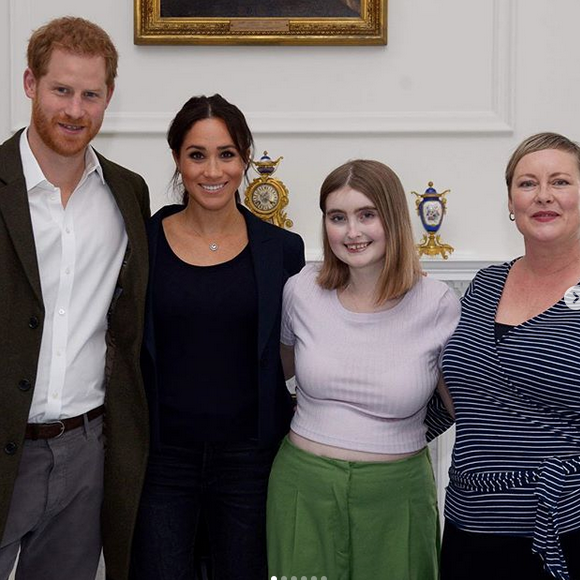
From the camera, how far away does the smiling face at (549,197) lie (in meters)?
1.86

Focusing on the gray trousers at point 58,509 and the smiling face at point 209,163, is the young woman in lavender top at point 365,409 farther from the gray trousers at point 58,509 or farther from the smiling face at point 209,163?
the gray trousers at point 58,509

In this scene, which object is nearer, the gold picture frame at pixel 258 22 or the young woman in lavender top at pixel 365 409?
the young woman in lavender top at pixel 365 409

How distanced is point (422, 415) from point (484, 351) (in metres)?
0.32

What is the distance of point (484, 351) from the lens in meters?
1.86

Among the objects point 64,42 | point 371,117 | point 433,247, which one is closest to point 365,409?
point 64,42

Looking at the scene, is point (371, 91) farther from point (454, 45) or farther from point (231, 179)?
point (231, 179)

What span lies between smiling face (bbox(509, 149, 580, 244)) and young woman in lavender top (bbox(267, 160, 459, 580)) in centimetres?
31

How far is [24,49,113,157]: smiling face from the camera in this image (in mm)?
2025

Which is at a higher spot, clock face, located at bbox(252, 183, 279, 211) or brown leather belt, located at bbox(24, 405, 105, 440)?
clock face, located at bbox(252, 183, 279, 211)

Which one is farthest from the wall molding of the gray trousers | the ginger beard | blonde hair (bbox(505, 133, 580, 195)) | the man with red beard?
the gray trousers

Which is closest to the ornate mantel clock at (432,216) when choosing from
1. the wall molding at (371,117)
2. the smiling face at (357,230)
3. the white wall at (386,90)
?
the white wall at (386,90)

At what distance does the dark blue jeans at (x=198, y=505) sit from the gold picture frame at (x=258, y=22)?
191 centimetres

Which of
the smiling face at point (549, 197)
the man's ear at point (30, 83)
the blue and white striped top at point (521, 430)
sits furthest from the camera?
the man's ear at point (30, 83)

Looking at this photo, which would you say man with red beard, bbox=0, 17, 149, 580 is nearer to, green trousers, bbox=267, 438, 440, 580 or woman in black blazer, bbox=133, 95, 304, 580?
woman in black blazer, bbox=133, 95, 304, 580
